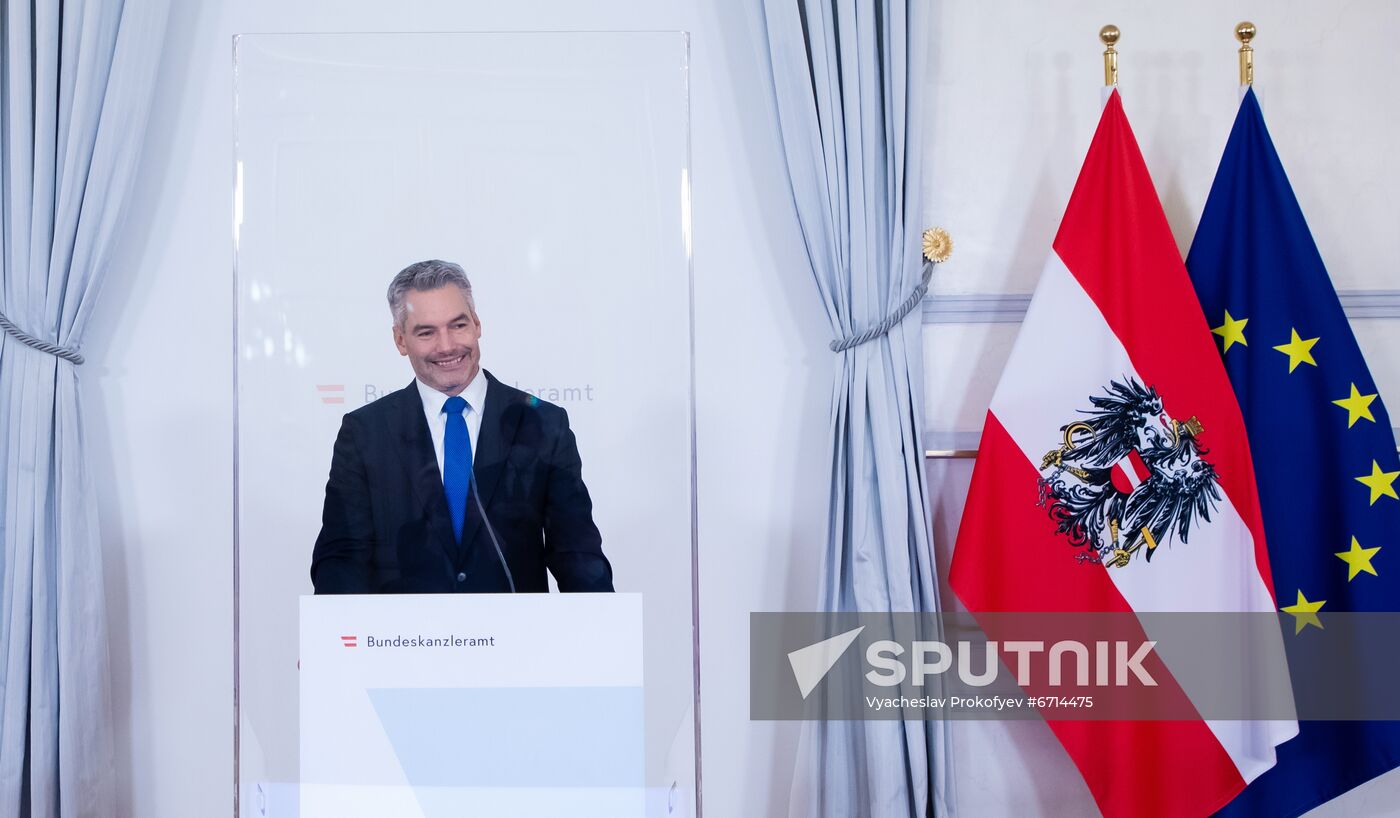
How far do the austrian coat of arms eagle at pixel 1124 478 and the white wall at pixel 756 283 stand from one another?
0.21 m

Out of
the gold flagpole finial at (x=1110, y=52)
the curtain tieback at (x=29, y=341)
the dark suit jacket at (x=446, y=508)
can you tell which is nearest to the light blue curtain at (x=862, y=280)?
the gold flagpole finial at (x=1110, y=52)

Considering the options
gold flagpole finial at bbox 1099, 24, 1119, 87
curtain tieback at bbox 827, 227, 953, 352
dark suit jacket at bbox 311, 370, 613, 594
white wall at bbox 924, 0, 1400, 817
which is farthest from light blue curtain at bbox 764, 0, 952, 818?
dark suit jacket at bbox 311, 370, 613, 594

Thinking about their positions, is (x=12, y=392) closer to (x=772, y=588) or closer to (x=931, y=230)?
(x=772, y=588)

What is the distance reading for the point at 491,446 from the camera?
5.35ft

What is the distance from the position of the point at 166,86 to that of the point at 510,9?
2.28ft

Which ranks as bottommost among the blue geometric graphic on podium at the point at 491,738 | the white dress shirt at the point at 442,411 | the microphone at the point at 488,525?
the blue geometric graphic on podium at the point at 491,738

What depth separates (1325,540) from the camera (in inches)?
65.8

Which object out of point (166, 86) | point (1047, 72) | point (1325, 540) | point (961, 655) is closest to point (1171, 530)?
point (1325, 540)

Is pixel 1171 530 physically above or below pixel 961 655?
above

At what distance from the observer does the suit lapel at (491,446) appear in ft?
5.34

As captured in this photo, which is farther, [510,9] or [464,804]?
[510,9]

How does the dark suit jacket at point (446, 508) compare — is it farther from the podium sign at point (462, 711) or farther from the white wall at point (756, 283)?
the white wall at point (756, 283)

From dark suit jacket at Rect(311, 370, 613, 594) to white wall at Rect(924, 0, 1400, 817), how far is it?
0.72m

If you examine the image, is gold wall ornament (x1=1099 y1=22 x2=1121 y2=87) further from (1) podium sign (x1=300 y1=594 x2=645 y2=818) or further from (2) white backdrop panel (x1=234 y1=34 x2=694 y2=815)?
(1) podium sign (x1=300 y1=594 x2=645 y2=818)
